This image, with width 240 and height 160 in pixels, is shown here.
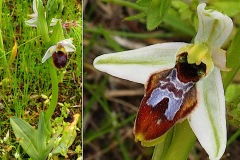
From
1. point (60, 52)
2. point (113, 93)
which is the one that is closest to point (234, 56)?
point (60, 52)

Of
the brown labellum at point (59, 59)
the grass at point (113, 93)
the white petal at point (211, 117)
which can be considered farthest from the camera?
the grass at point (113, 93)

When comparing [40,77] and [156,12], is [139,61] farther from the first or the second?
[40,77]

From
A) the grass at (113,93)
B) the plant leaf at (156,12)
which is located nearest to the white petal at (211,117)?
the plant leaf at (156,12)

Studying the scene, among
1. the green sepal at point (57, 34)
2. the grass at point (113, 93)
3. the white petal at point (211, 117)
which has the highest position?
the green sepal at point (57, 34)

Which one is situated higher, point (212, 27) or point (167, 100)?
point (212, 27)

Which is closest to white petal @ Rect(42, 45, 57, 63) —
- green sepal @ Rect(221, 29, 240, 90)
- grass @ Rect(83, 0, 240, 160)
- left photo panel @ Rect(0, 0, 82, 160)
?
left photo panel @ Rect(0, 0, 82, 160)

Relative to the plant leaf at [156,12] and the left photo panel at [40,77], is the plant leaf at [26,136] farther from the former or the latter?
the plant leaf at [156,12]
